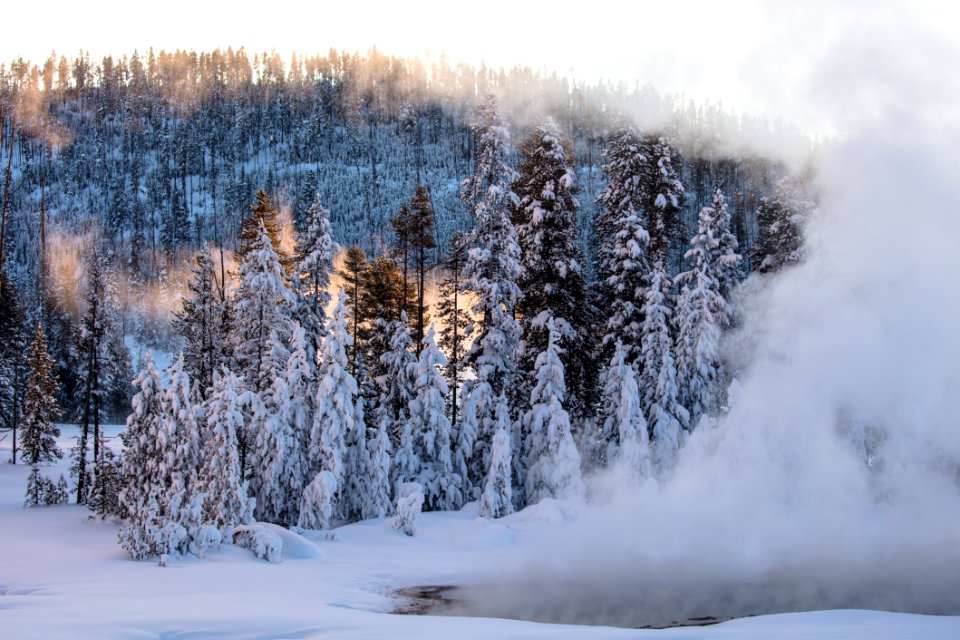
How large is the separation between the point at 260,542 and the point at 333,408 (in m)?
8.04

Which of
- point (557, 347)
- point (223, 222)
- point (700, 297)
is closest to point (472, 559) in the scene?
point (557, 347)

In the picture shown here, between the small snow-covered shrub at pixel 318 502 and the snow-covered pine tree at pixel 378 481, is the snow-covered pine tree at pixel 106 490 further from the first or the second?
the snow-covered pine tree at pixel 378 481

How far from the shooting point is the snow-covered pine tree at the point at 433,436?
86.3 ft

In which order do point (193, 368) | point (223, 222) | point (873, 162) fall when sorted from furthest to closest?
point (223, 222), point (193, 368), point (873, 162)

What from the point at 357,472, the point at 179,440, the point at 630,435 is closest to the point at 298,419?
the point at 357,472

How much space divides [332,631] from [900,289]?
43.0ft

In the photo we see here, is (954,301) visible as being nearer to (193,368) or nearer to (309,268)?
(309,268)

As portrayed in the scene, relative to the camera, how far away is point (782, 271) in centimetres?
3030

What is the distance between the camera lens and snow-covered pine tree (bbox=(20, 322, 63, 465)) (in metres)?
41.6

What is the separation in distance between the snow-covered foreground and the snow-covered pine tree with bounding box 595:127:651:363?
912 cm

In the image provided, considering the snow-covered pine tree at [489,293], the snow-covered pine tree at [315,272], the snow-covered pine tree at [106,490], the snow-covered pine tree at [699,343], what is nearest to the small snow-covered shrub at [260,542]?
the snow-covered pine tree at [106,490]

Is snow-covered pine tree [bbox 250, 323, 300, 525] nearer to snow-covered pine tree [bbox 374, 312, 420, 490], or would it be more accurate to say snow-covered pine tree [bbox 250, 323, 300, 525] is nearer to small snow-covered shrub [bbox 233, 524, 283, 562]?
snow-covered pine tree [bbox 374, 312, 420, 490]

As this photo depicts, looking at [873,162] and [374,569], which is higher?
[873,162]

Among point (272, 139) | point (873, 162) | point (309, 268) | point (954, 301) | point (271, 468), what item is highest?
point (272, 139)
